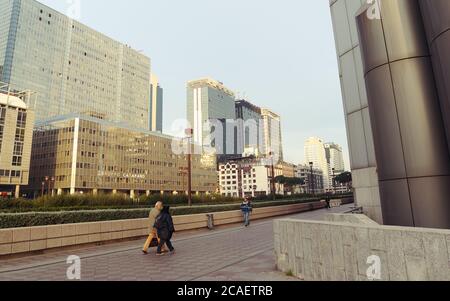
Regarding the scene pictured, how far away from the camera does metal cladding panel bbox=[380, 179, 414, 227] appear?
6.68 m

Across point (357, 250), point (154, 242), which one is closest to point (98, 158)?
point (154, 242)

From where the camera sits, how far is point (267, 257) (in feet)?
30.0

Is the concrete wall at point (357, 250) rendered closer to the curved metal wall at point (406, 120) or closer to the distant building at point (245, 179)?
the curved metal wall at point (406, 120)

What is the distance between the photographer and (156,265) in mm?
8359

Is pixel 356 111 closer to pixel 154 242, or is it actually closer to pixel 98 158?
pixel 154 242

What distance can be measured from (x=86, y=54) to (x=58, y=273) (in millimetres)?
136597

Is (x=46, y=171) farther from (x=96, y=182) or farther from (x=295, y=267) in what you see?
(x=295, y=267)

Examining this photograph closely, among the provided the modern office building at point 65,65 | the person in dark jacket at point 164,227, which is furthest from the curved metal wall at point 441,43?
the modern office building at point 65,65

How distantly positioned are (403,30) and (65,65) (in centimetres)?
13330

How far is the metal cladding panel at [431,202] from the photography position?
6.32 metres

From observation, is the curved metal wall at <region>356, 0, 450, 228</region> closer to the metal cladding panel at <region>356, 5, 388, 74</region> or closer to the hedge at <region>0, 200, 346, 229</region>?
the metal cladding panel at <region>356, 5, 388, 74</region>

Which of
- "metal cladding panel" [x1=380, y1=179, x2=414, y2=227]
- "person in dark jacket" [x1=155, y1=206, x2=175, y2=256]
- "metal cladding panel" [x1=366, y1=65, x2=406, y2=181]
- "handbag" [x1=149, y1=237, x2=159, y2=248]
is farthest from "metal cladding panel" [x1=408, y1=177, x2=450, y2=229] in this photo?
"handbag" [x1=149, y1=237, x2=159, y2=248]

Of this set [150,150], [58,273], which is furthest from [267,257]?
[150,150]

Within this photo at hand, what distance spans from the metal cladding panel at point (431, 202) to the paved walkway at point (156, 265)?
9.98 feet
